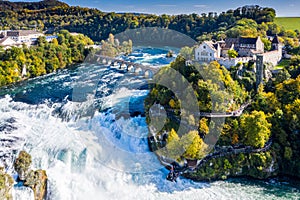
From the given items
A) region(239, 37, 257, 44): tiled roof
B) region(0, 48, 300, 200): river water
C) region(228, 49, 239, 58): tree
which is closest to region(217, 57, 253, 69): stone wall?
region(228, 49, 239, 58): tree

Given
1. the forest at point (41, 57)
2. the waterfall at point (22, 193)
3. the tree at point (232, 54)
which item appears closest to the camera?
the waterfall at point (22, 193)

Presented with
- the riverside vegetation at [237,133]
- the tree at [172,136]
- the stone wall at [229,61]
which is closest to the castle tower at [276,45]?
the stone wall at [229,61]

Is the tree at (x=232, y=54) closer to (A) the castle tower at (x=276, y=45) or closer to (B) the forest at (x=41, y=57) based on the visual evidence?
(A) the castle tower at (x=276, y=45)

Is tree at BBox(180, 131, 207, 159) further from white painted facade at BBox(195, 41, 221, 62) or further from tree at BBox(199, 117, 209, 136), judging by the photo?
white painted facade at BBox(195, 41, 221, 62)

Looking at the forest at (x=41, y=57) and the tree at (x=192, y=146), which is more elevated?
the forest at (x=41, y=57)

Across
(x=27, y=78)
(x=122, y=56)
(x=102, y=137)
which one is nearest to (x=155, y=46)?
(x=122, y=56)

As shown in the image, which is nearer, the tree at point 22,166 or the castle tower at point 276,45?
the tree at point 22,166

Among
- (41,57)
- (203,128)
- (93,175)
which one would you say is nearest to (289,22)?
(41,57)

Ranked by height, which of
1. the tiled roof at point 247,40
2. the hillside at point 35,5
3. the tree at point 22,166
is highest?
the hillside at point 35,5

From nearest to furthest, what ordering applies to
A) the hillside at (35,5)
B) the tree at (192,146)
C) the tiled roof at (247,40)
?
the tree at (192,146), the tiled roof at (247,40), the hillside at (35,5)
